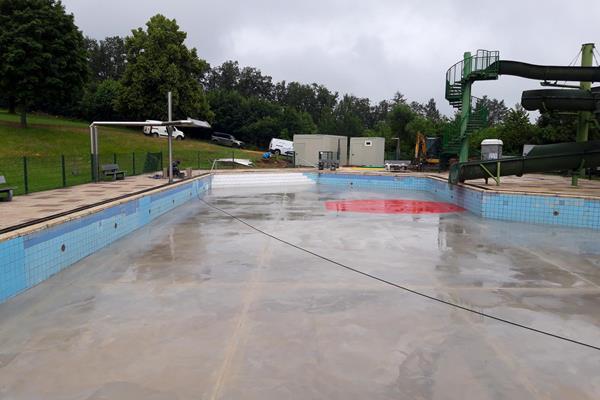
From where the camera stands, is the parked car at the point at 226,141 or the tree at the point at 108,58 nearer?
the parked car at the point at 226,141

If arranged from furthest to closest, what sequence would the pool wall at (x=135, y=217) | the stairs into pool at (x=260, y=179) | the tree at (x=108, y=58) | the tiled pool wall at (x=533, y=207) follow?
the tree at (x=108, y=58), the stairs into pool at (x=260, y=179), the tiled pool wall at (x=533, y=207), the pool wall at (x=135, y=217)

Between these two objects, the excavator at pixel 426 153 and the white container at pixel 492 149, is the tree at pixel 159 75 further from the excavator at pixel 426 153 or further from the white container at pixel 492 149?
the white container at pixel 492 149

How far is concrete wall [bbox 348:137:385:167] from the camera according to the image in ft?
111

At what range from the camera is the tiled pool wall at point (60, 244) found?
6.17m

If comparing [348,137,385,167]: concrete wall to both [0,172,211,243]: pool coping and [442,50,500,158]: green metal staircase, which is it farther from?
[0,172,211,243]: pool coping

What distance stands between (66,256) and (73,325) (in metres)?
2.98

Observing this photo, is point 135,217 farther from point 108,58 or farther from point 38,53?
point 108,58

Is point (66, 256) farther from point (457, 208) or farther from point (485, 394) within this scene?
point (457, 208)

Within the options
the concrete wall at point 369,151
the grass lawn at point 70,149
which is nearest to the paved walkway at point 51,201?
the grass lawn at point 70,149

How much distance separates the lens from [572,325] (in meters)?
5.16

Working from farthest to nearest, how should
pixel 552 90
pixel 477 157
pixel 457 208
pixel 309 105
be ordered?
1. pixel 309 105
2. pixel 477 157
3. pixel 552 90
4. pixel 457 208

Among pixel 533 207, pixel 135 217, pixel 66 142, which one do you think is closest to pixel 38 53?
pixel 66 142

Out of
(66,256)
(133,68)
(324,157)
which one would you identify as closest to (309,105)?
(133,68)

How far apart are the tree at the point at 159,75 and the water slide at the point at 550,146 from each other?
3309 centimetres
